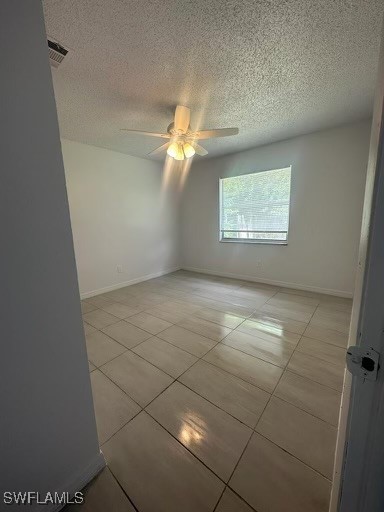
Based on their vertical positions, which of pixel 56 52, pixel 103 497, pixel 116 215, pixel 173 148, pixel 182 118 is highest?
pixel 56 52

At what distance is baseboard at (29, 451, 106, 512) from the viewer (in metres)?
0.84

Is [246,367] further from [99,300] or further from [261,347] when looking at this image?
[99,300]

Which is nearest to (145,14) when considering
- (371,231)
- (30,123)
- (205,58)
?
(205,58)

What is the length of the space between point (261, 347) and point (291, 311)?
98 cm

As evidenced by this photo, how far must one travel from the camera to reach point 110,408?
4.33ft

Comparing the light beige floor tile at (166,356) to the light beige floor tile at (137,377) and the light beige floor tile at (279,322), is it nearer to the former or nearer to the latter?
the light beige floor tile at (137,377)

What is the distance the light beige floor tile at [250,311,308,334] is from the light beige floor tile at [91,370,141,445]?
164cm

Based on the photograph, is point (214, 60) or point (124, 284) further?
point (124, 284)

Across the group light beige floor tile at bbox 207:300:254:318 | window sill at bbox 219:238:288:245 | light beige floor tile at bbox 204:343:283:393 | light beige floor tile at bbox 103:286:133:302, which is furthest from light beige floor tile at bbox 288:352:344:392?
light beige floor tile at bbox 103:286:133:302

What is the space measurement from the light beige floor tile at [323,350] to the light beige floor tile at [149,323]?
1440 millimetres

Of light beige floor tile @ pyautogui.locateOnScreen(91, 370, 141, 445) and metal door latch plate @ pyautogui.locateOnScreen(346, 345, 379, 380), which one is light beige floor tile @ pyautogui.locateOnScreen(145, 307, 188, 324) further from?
metal door latch plate @ pyautogui.locateOnScreen(346, 345, 379, 380)

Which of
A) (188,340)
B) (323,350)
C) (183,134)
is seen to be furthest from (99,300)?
(323,350)

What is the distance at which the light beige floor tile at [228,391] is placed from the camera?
127 cm

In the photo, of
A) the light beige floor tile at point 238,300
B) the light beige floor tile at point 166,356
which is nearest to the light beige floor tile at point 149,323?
the light beige floor tile at point 166,356
